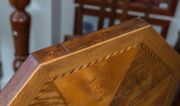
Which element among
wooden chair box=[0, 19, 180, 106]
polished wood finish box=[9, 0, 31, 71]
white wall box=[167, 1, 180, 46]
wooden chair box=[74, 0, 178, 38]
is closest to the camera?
wooden chair box=[0, 19, 180, 106]

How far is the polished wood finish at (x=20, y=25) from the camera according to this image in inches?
43.7

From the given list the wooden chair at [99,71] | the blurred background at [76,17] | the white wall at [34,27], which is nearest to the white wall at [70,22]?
the blurred background at [76,17]

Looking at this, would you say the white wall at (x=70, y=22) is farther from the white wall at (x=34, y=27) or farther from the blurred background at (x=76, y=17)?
the white wall at (x=34, y=27)

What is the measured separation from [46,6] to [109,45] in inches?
32.8

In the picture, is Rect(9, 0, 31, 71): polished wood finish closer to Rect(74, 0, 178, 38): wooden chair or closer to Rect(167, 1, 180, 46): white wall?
Rect(74, 0, 178, 38): wooden chair

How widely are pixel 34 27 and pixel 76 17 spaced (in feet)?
0.74

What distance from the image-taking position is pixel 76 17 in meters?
1.55

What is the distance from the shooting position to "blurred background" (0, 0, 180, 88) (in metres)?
1.38

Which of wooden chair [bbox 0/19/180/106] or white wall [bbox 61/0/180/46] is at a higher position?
wooden chair [bbox 0/19/180/106]

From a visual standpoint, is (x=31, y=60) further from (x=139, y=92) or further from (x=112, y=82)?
(x=139, y=92)

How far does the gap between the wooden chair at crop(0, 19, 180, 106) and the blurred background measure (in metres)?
0.58

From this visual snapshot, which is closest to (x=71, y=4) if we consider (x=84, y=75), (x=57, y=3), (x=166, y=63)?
(x=57, y=3)

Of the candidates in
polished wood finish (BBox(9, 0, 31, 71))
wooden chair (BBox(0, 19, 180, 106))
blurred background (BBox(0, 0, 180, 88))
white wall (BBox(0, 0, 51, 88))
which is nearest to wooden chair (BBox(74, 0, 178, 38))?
blurred background (BBox(0, 0, 180, 88))

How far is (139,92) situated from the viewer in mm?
723
